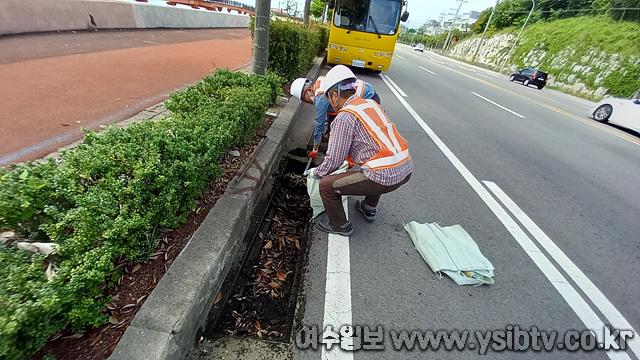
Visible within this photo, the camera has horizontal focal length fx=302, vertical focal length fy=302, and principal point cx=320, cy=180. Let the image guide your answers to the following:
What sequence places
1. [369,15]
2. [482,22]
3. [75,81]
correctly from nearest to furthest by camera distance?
[75,81], [369,15], [482,22]

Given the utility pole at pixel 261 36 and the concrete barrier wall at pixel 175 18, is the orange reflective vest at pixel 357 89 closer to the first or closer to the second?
the utility pole at pixel 261 36

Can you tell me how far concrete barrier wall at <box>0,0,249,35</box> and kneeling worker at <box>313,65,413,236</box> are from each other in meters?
7.81

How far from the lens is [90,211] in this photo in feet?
5.05

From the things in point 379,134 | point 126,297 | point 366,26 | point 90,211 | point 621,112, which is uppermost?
point 366,26

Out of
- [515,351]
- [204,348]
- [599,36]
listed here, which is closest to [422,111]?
[515,351]

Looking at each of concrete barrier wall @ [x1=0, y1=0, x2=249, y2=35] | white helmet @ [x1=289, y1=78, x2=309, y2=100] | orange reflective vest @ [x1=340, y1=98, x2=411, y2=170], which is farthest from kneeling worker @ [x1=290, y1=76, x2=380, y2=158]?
concrete barrier wall @ [x1=0, y1=0, x2=249, y2=35]

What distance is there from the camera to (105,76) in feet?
16.6

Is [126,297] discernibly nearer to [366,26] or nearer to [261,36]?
[261,36]

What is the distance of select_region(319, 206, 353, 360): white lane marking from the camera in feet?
6.21

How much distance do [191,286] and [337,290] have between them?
42.1 inches

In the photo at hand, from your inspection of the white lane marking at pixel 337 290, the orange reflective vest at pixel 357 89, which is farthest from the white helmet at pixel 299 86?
the white lane marking at pixel 337 290

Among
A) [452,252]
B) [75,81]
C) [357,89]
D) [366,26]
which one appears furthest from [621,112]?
[75,81]

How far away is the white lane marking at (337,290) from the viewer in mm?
1893

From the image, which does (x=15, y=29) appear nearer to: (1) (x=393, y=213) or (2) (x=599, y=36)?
(1) (x=393, y=213)
